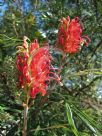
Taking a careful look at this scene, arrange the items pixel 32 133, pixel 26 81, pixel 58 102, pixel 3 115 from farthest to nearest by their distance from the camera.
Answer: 1. pixel 58 102
2. pixel 32 133
3. pixel 3 115
4. pixel 26 81

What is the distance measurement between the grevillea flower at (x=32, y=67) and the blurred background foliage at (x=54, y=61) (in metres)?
1.02

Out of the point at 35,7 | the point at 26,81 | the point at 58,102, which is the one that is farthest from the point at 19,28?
the point at 26,81

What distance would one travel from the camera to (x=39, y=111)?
4367mm

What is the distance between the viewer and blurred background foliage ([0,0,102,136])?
4.36m

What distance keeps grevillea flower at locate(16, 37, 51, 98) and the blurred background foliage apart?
1.02 meters

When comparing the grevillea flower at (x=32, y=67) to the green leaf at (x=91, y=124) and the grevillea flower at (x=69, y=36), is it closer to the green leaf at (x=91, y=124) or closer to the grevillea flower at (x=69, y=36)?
the green leaf at (x=91, y=124)

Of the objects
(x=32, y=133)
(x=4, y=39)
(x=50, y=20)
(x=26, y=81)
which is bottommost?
(x=32, y=133)

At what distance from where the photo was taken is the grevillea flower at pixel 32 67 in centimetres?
291

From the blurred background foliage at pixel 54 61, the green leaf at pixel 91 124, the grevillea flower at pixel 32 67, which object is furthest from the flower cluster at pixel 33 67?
the blurred background foliage at pixel 54 61

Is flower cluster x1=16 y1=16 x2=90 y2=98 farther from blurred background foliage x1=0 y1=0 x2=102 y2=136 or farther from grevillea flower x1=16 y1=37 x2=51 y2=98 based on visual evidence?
blurred background foliage x1=0 y1=0 x2=102 y2=136

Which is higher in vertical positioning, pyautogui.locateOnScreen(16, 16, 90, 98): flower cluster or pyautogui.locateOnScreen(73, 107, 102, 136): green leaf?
pyautogui.locateOnScreen(16, 16, 90, 98): flower cluster

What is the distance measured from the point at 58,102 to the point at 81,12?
5.59ft

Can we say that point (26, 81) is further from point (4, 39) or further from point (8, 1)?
point (8, 1)

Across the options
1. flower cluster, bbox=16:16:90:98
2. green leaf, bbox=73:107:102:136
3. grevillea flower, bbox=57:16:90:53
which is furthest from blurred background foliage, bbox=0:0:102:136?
flower cluster, bbox=16:16:90:98
